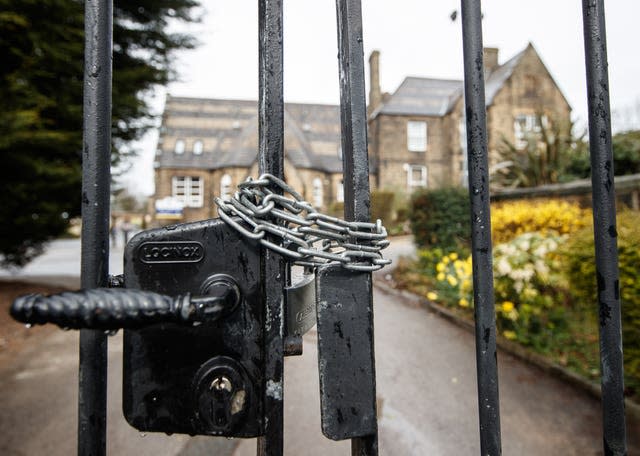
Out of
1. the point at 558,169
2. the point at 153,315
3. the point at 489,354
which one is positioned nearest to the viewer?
the point at 153,315

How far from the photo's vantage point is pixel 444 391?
3828 millimetres

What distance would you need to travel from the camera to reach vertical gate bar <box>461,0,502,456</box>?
0.88 meters

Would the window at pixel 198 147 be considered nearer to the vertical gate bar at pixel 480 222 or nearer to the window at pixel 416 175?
the window at pixel 416 175

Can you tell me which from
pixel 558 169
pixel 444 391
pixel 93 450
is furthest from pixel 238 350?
pixel 558 169

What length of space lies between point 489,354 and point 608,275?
0.36 metres

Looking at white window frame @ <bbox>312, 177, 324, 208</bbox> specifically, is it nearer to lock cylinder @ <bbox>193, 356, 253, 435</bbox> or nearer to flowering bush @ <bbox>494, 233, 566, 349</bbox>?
flowering bush @ <bbox>494, 233, 566, 349</bbox>

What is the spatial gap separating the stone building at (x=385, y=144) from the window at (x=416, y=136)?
0.26ft

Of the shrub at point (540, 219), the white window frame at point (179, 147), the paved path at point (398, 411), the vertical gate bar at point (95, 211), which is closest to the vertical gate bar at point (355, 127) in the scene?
the vertical gate bar at point (95, 211)

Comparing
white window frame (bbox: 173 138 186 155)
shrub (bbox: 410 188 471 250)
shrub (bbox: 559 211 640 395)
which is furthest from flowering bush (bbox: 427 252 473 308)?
white window frame (bbox: 173 138 186 155)

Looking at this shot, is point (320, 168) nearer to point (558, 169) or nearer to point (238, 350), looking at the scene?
point (558, 169)

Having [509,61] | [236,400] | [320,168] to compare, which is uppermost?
[509,61]

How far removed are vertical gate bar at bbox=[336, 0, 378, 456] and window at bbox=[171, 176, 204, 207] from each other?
3046 centimetres

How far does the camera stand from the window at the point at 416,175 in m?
29.8

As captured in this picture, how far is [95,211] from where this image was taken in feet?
2.54
